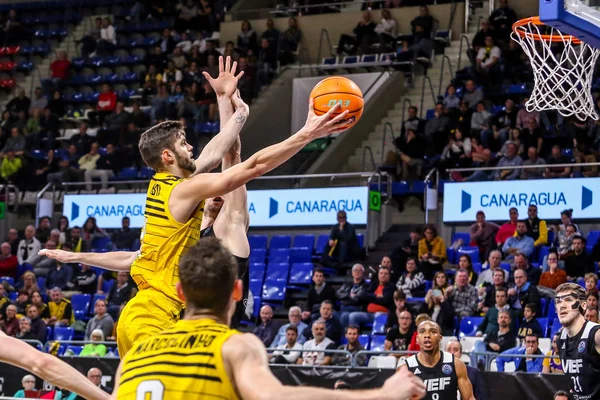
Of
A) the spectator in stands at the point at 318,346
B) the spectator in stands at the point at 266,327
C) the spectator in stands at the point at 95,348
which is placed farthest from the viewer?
the spectator in stands at the point at 266,327

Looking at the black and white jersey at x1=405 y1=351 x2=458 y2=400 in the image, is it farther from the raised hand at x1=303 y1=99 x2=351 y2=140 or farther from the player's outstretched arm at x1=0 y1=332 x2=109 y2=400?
the player's outstretched arm at x1=0 y1=332 x2=109 y2=400

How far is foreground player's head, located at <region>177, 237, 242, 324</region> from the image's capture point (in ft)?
12.0

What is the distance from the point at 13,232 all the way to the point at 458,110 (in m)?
8.47

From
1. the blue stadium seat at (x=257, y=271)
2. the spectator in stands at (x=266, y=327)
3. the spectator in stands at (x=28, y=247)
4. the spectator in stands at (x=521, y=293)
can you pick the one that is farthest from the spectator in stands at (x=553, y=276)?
the spectator in stands at (x=28, y=247)

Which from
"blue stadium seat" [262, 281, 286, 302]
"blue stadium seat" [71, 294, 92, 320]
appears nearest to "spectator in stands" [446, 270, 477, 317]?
"blue stadium seat" [262, 281, 286, 302]

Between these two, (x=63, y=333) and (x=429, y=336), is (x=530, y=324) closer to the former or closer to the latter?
(x=429, y=336)

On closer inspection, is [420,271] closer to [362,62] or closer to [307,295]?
[307,295]

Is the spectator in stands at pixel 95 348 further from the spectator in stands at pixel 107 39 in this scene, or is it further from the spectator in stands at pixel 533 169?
the spectator in stands at pixel 107 39

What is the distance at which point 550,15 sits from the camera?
7.40 metres

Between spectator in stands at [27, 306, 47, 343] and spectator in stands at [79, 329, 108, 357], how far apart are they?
1.13 meters

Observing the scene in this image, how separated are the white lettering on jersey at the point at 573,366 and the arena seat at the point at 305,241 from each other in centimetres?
963

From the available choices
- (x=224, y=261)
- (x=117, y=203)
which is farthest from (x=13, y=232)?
(x=224, y=261)

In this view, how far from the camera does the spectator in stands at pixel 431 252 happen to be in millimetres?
15305

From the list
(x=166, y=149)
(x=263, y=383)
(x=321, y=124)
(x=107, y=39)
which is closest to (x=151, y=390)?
(x=263, y=383)
